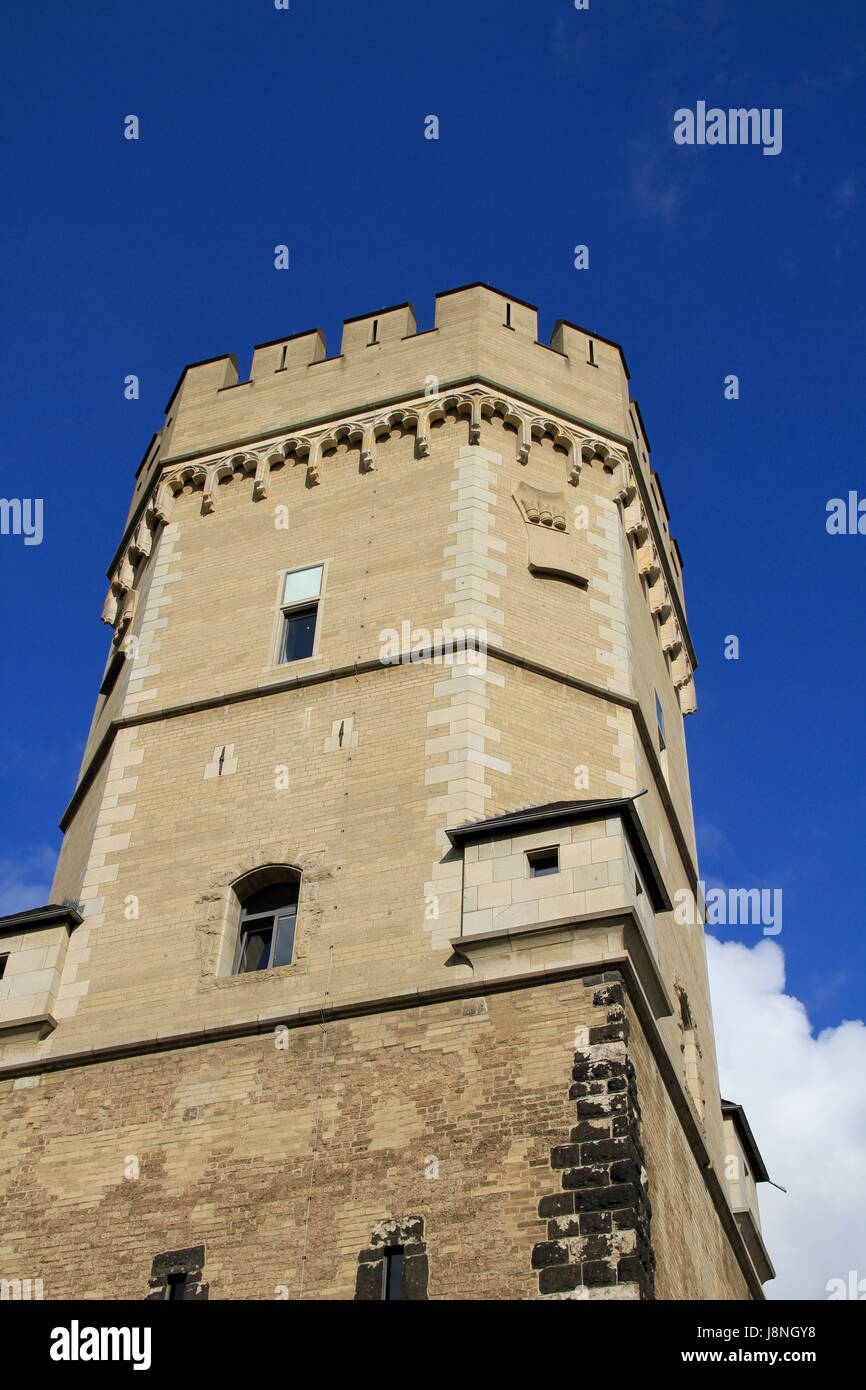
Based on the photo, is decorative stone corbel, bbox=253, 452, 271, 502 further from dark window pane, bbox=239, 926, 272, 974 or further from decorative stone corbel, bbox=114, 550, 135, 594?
dark window pane, bbox=239, 926, 272, 974

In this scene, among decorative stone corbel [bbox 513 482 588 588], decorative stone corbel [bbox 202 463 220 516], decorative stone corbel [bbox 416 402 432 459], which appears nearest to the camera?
decorative stone corbel [bbox 513 482 588 588]

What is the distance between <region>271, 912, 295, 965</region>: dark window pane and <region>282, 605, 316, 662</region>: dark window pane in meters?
3.59

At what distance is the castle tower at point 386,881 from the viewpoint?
12609mm

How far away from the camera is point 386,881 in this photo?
48.9 feet

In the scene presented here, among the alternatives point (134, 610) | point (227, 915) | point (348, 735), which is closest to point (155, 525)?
point (134, 610)

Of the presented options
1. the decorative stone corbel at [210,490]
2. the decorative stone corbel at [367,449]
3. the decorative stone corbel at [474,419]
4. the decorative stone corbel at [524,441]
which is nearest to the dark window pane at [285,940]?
the decorative stone corbel at [367,449]

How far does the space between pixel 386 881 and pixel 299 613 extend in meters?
4.54

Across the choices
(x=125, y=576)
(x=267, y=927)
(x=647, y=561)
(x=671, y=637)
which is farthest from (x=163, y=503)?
(x=267, y=927)

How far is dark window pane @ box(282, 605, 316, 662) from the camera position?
Answer: 1792 centimetres

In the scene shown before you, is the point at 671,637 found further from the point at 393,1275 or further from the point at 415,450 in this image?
the point at 393,1275

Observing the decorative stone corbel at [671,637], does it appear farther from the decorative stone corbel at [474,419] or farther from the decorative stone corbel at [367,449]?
the decorative stone corbel at [367,449]

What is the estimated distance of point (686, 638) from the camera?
2350 cm

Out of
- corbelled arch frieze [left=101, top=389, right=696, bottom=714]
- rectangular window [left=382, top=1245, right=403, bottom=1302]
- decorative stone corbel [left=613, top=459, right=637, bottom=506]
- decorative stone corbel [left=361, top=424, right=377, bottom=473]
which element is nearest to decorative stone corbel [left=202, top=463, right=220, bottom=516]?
corbelled arch frieze [left=101, top=389, right=696, bottom=714]
